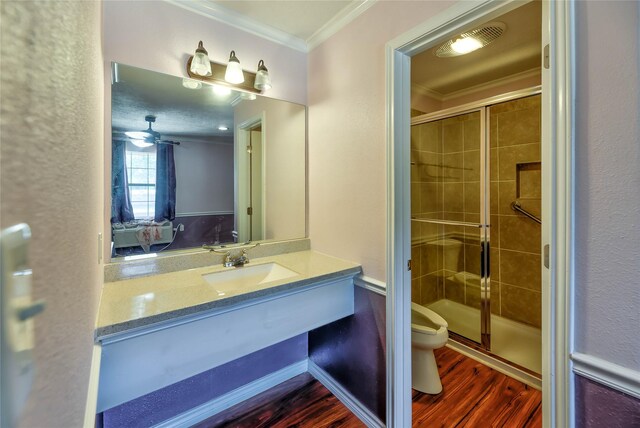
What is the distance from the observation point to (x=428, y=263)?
9.11 feet

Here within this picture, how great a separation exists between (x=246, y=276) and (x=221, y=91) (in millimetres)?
1098

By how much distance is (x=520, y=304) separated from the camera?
2.41 meters

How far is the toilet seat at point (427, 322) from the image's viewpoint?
69.2 inches

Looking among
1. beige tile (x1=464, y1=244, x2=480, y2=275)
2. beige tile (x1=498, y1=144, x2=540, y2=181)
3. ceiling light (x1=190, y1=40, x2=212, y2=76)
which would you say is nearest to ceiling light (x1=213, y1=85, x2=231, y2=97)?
ceiling light (x1=190, y1=40, x2=212, y2=76)

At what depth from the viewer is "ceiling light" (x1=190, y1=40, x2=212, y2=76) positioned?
1.46 m

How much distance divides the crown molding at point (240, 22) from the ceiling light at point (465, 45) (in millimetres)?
995

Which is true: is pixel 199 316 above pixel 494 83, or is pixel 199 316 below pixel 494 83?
below

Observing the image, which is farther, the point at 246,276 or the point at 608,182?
the point at 246,276

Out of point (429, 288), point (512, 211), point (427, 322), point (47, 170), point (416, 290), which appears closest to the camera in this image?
point (47, 170)

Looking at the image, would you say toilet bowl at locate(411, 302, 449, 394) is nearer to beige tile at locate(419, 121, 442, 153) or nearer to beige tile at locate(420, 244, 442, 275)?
beige tile at locate(420, 244, 442, 275)

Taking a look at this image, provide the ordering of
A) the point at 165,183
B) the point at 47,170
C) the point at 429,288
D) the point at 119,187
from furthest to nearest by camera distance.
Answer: the point at 429,288 < the point at 165,183 < the point at 119,187 < the point at 47,170

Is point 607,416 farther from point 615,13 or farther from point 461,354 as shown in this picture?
point 461,354

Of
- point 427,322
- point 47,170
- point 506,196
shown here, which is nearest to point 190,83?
point 47,170

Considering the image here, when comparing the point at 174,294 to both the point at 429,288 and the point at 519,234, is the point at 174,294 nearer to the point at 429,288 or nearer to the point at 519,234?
the point at 429,288
